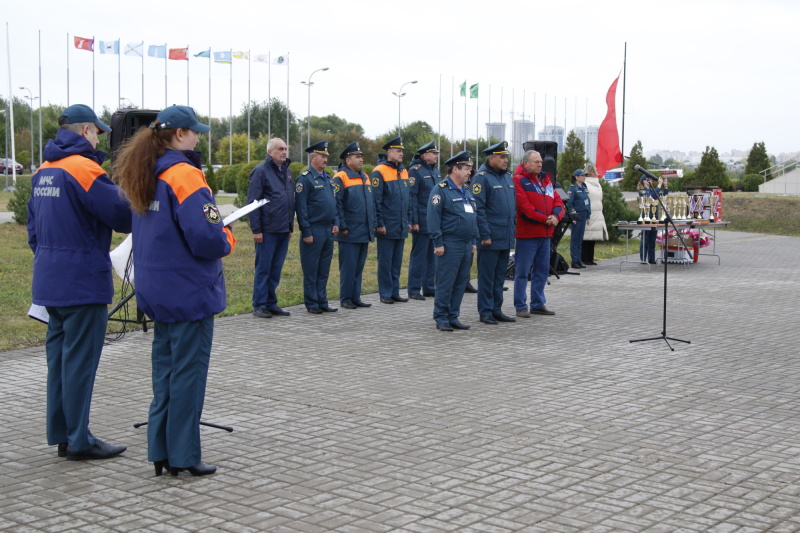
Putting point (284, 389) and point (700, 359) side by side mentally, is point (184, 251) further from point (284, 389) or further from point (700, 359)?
point (700, 359)

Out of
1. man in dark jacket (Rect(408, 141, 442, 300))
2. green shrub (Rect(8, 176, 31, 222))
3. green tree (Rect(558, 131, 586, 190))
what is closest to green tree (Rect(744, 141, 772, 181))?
green tree (Rect(558, 131, 586, 190))

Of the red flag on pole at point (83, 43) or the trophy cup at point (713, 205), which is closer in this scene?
the trophy cup at point (713, 205)

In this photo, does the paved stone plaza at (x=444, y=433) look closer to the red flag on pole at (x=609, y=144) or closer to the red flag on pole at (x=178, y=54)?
the red flag on pole at (x=609, y=144)

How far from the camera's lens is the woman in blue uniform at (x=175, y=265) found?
505 cm

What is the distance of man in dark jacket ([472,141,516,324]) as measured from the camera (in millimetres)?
11086

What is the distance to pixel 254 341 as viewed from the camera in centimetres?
981

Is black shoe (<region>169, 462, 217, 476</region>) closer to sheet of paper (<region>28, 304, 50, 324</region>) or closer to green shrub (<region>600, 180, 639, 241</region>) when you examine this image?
sheet of paper (<region>28, 304, 50, 324</region>)

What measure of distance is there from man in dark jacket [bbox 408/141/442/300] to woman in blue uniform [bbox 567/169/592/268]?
5381 mm

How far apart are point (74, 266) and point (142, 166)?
0.87 metres

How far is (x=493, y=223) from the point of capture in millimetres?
11102

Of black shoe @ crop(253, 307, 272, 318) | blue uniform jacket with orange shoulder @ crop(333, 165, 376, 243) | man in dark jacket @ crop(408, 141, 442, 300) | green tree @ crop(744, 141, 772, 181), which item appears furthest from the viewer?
green tree @ crop(744, 141, 772, 181)

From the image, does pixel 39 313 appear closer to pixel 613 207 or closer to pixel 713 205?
pixel 713 205

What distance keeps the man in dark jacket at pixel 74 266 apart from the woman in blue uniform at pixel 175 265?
38cm

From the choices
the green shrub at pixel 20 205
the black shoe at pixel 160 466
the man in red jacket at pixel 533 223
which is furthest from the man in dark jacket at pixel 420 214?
the green shrub at pixel 20 205
